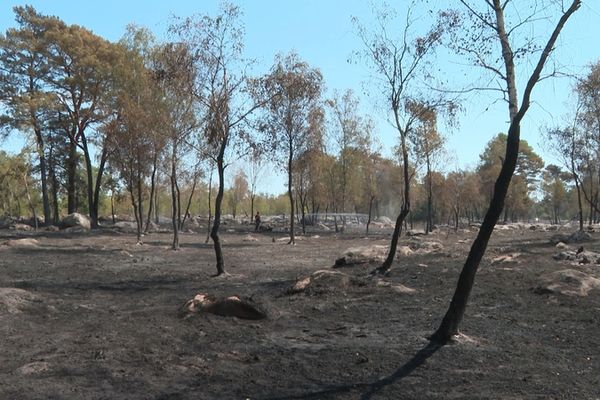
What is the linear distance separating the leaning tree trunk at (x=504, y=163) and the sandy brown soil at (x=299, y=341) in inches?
20.8

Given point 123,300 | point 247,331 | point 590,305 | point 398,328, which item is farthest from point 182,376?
point 590,305

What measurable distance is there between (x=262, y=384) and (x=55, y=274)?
12.5 meters

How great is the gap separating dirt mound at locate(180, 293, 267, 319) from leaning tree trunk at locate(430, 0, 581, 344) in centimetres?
330

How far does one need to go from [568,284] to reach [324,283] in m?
5.49

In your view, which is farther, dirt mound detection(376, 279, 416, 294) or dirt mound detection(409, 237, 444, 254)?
dirt mound detection(409, 237, 444, 254)

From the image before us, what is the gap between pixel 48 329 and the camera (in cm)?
928

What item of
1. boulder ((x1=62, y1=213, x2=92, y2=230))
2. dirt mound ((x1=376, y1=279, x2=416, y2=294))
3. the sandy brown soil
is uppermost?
boulder ((x1=62, y1=213, x2=92, y2=230))

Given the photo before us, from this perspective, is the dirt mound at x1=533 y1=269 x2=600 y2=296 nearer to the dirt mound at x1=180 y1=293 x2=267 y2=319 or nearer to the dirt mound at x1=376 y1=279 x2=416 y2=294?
the dirt mound at x1=376 y1=279 x2=416 y2=294

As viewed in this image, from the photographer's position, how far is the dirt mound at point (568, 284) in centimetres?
1290

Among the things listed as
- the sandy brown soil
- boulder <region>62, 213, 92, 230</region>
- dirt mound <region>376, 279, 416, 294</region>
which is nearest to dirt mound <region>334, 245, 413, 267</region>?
the sandy brown soil

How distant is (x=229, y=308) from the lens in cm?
1032

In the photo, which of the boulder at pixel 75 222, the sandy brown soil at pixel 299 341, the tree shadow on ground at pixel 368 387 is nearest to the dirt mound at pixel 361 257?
the sandy brown soil at pixel 299 341

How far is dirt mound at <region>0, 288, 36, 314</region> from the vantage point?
34.5ft

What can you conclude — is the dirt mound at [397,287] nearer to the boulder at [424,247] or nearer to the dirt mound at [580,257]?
the dirt mound at [580,257]
